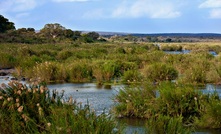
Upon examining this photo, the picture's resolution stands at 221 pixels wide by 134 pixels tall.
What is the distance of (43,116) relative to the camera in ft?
29.2

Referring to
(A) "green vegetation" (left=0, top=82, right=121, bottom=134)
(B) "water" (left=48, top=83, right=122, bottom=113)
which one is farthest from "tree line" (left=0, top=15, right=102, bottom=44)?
(A) "green vegetation" (left=0, top=82, right=121, bottom=134)

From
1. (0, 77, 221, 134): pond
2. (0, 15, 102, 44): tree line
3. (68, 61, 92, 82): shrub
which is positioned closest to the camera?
(0, 77, 221, 134): pond

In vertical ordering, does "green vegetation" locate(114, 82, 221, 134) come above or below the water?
above

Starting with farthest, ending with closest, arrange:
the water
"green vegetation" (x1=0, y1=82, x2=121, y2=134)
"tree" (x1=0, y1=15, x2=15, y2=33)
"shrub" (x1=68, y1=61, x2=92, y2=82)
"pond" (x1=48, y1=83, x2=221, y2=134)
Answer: "tree" (x1=0, y1=15, x2=15, y2=33) < "shrub" (x1=68, y1=61, x2=92, y2=82) < the water < "pond" (x1=48, y1=83, x2=221, y2=134) < "green vegetation" (x1=0, y1=82, x2=121, y2=134)

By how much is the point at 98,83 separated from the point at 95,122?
15.9 meters

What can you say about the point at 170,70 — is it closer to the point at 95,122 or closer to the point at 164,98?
the point at 164,98

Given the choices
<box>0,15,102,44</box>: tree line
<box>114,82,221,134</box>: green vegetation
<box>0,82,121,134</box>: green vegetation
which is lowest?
<box>0,15,102,44</box>: tree line

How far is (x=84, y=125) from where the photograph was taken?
782cm

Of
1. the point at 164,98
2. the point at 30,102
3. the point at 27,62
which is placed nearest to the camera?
the point at 30,102

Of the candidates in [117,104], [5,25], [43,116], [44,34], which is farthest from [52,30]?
[43,116]

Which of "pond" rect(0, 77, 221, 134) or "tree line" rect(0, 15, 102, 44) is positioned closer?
"pond" rect(0, 77, 221, 134)

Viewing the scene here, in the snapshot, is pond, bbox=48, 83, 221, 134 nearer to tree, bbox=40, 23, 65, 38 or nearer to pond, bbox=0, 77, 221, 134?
pond, bbox=0, 77, 221, 134

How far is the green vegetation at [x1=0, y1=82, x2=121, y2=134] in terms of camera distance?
7902 mm

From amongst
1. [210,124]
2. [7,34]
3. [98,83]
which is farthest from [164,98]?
[7,34]
